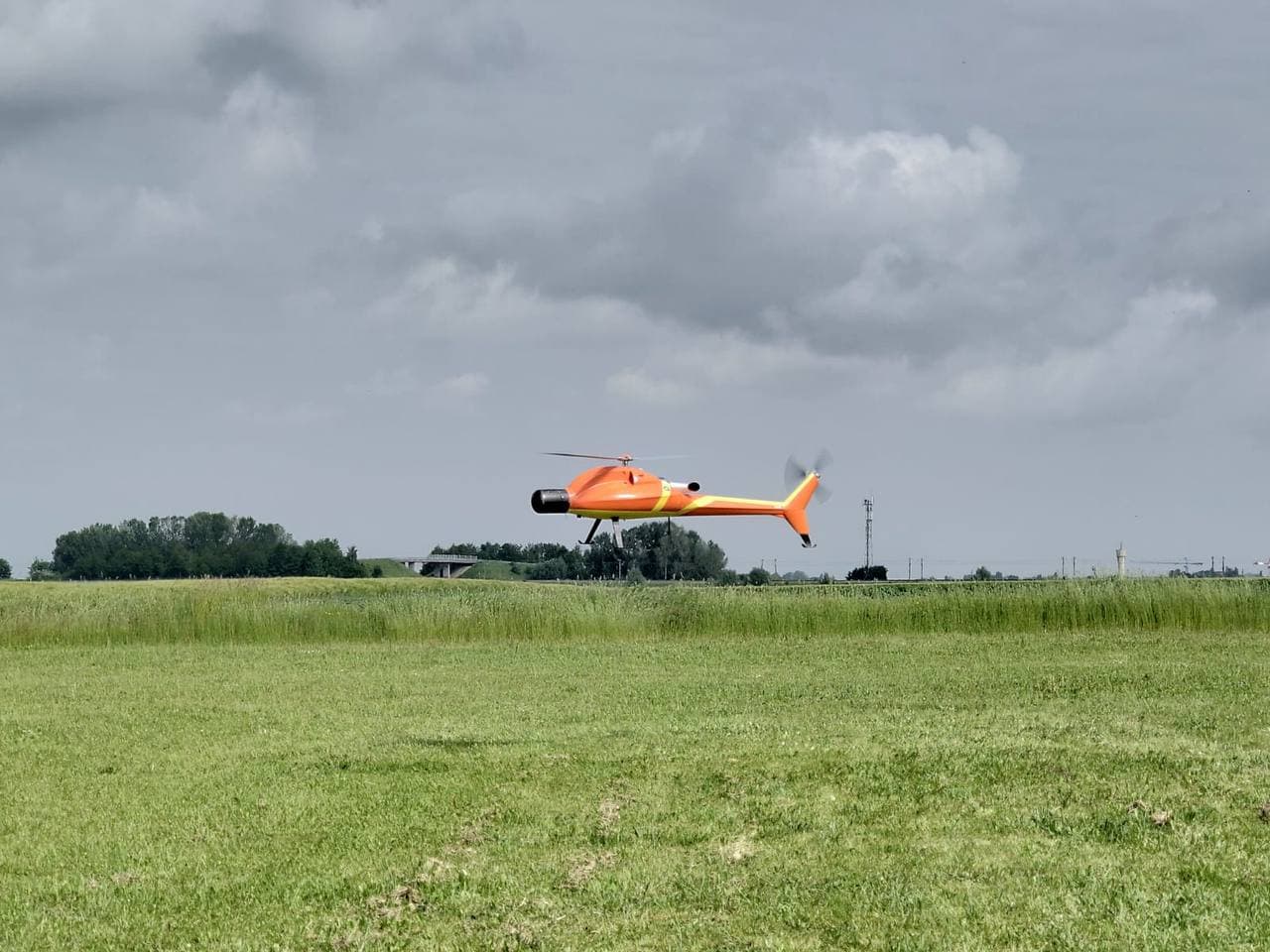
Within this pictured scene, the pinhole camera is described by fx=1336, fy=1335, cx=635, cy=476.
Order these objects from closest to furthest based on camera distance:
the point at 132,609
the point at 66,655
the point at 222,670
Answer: the point at 222,670
the point at 66,655
the point at 132,609

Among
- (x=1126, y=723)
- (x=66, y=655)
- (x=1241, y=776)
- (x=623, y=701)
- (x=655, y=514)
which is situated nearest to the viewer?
(x=1241, y=776)

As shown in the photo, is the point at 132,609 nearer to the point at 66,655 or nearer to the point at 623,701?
the point at 66,655

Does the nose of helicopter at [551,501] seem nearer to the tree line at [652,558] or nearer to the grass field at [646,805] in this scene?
the grass field at [646,805]

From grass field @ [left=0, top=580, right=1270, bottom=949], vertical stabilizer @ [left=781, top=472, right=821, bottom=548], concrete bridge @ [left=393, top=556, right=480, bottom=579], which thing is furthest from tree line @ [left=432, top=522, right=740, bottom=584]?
grass field @ [left=0, top=580, right=1270, bottom=949]

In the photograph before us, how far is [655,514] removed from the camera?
93.9 feet

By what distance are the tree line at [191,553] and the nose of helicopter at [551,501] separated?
197ft

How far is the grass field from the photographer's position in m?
6.57

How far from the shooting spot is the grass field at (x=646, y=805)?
6570 millimetres

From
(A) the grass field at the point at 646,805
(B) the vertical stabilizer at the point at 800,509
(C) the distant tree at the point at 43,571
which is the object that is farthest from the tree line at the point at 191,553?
(A) the grass field at the point at 646,805

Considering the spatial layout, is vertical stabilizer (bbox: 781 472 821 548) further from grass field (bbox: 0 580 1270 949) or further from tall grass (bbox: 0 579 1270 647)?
grass field (bbox: 0 580 1270 949)

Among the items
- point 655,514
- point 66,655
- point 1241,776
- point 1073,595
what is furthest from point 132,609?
point 1241,776

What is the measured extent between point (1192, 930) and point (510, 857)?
3.59 metres

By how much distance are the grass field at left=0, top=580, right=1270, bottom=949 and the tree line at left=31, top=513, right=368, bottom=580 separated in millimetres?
71097

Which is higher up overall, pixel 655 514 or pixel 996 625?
pixel 655 514
